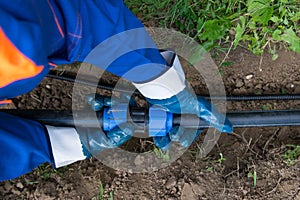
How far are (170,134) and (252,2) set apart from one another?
550 mm

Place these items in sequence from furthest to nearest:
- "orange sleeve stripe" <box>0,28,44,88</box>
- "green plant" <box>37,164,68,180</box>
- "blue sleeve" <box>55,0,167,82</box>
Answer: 1. "green plant" <box>37,164,68,180</box>
2. "blue sleeve" <box>55,0,167,82</box>
3. "orange sleeve stripe" <box>0,28,44,88</box>

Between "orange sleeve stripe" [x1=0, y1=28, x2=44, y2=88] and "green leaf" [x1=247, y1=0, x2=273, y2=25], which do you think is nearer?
"orange sleeve stripe" [x1=0, y1=28, x2=44, y2=88]

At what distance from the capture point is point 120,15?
3.41 feet

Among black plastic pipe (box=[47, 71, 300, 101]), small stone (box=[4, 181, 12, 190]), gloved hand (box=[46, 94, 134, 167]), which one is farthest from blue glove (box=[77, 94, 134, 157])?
small stone (box=[4, 181, 12, 190])

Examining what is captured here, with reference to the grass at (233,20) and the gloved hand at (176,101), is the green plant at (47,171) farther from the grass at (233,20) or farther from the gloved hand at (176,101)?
the grass at (233,20)

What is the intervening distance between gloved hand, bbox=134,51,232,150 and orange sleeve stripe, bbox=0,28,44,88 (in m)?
0.49

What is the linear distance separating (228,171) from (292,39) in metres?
0.54

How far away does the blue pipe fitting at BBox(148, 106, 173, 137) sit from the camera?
127cm

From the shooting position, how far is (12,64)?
0.69 m

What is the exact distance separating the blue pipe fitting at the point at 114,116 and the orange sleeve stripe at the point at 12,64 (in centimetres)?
55

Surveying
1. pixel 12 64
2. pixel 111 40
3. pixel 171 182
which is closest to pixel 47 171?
pixel 171 182

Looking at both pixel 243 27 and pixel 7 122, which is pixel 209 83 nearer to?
pixel 243 27

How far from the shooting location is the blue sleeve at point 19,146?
1.13 meters

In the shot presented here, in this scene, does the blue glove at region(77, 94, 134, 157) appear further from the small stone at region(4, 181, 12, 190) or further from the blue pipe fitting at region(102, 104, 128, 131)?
the small stone at region(4, 181, 12, 190)
